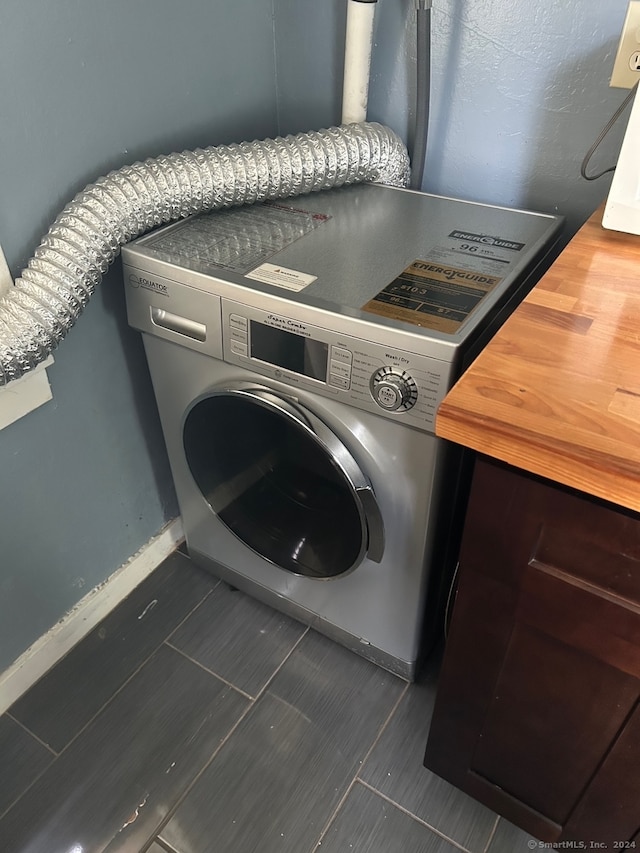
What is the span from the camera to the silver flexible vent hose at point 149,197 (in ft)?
3.00

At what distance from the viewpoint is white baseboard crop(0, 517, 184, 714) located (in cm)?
127

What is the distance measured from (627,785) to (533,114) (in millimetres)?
1036

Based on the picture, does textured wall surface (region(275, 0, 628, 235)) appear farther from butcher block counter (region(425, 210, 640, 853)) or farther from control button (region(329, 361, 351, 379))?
control button (region(329, 361, 351, 379))

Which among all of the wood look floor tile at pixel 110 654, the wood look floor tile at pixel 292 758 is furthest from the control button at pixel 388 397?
the wood look floor tile at pixel 110 654

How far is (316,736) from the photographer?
1.22 m

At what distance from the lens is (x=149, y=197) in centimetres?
101

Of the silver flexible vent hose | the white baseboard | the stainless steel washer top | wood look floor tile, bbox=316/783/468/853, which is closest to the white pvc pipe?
the silver flexible vent hose

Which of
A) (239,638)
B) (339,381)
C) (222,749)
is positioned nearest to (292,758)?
(222,749)

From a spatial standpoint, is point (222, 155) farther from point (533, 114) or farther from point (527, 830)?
point (527, 830)

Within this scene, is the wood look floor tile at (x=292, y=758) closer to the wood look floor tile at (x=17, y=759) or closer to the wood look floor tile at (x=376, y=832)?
the wood look floor tile at (x=376, y=832)

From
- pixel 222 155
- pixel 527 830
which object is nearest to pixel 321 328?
pixel 222 155

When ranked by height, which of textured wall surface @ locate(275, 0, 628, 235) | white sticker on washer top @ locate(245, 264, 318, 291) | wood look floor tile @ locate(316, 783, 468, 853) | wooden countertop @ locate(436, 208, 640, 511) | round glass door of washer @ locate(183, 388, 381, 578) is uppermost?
textured wall surface @ locate(275, 0, 628, 235)

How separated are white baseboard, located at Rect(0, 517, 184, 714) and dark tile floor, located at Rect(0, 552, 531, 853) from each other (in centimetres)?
2

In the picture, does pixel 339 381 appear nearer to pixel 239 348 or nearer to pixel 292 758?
pixel 239 348
